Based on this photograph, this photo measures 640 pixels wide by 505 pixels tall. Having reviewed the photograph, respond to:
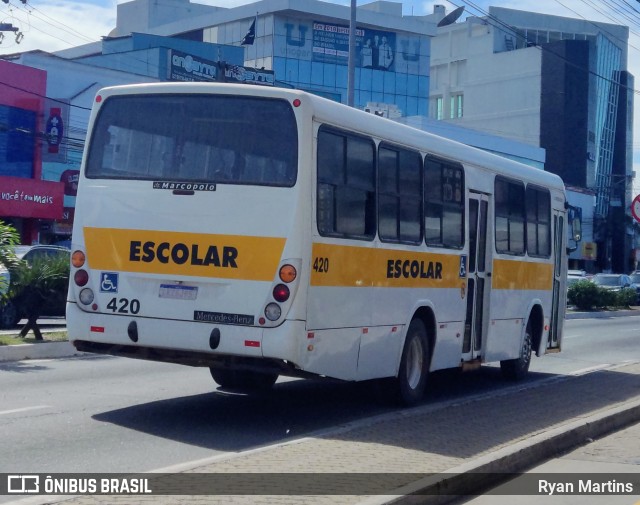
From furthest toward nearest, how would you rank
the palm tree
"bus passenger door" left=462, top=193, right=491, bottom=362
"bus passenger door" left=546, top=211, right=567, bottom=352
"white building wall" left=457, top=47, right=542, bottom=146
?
1. "white building wall" left=457, top=47, right=542, bottom=146
2. "bus passenger door" left=546, top=211, right=567, bottom=352
3. the palm tree
4. "bus passenger door" left=462, top=193, right=491, bottom=362

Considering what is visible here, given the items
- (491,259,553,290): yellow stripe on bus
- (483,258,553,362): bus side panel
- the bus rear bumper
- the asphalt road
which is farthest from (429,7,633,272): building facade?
the bus rear bumper

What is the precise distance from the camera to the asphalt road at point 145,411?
8.74 meters

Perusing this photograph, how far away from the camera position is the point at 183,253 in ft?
33.3

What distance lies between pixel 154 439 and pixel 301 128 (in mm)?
3219

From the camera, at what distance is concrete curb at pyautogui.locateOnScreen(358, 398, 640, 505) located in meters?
7.28

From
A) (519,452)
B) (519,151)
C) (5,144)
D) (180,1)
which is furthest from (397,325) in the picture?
(180,1)

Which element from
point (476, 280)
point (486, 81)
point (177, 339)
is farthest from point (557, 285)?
point (486, 81)

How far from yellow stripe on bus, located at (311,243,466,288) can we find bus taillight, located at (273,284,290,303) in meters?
0.33

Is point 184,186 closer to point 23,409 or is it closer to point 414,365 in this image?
point 23,409

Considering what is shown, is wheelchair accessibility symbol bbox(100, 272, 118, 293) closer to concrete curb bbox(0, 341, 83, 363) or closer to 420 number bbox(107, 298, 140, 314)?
420 number bbox(107, 298, 140, 314)

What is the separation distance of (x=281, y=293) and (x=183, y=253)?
1114mm

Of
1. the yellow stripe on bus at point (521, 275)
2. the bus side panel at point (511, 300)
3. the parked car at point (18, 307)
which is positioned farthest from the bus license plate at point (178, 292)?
the parked car at point (18, 307)

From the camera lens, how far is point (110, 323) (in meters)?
10.3

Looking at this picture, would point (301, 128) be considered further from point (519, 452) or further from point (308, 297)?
point (519, 452)
